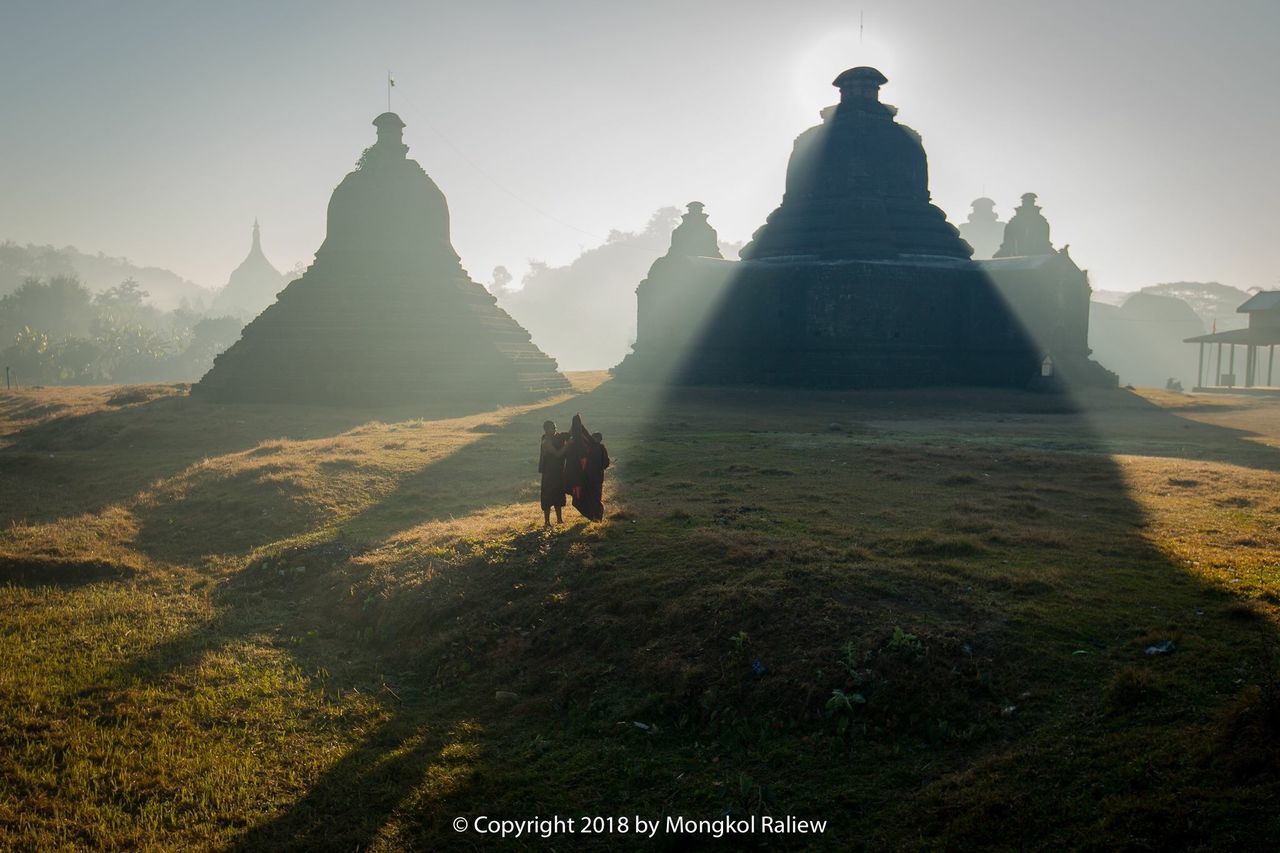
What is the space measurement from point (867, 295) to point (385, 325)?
654 inches

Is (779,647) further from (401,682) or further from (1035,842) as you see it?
(401,682)

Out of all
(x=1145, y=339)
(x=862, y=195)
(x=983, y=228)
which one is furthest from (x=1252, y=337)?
(x=983, y=228)

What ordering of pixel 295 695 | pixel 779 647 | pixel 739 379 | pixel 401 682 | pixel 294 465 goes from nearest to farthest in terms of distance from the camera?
pixel 779 647
pixel 295 695
pixel 401 682
pixel 294 465
pixel 739 379

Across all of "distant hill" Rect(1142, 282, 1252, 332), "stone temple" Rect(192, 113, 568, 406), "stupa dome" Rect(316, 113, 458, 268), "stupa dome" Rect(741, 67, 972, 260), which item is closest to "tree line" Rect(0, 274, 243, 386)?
"stone temple" Rect(192, 113, 568, 406)

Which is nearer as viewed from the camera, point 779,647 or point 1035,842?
point 1035,842

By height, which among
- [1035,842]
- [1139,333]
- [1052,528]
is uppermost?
[1139,333]

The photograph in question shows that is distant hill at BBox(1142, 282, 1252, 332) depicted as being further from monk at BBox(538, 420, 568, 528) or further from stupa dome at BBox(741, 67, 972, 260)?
monk at BBox(538, 420, 568, 528)

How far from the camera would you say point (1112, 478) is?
1295 cm

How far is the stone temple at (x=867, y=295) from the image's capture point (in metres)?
29.3

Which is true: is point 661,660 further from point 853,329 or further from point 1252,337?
point 1252,337

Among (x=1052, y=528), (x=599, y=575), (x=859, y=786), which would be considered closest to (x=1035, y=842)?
(x=859, y=786)

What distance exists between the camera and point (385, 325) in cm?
2828

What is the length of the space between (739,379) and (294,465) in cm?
1912

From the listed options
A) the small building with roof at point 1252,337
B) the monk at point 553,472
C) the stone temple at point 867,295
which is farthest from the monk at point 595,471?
the small building with roof at point 1252,337
